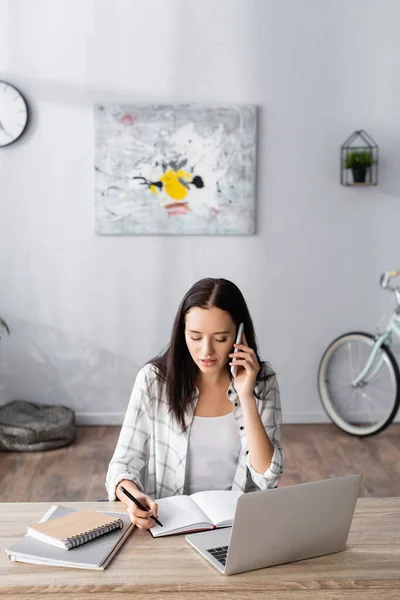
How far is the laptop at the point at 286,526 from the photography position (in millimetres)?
1389

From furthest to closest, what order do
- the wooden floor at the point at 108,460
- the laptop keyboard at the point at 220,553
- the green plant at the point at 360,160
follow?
the green plant at the point at 360,160 < the wooden floor at the point at 108,460 < the laptop keyboard at the point at 220,553

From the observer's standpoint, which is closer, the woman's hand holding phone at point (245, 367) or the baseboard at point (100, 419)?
the woman's hand holding phone at point (245, 367)

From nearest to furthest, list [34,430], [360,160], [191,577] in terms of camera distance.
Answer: [191,577], [34,430], [360,160]

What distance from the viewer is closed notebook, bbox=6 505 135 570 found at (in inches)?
57.5

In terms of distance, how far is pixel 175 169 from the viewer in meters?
4.61

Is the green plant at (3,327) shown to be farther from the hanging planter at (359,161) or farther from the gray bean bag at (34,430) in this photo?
the hanging planter at (359,161)

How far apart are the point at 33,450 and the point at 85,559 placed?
2.89 metres

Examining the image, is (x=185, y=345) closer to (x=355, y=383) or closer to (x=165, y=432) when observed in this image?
(x=165, y=432)

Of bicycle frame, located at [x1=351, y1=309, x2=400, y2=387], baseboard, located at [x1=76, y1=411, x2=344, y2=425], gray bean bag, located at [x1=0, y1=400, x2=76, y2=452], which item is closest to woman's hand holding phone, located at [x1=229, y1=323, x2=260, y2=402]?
gray bean bag, located at [x1=0, y1=400, x2=76, y2=452]

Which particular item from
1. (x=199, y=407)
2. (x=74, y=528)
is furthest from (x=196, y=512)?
(x=199, y=407)

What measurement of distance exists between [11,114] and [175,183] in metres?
0.99

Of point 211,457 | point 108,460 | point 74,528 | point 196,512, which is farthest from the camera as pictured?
point 108,460

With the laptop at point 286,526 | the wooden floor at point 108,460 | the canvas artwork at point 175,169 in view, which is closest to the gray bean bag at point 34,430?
the wooden floor at point 108,460

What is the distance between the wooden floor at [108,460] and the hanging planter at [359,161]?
143cm
